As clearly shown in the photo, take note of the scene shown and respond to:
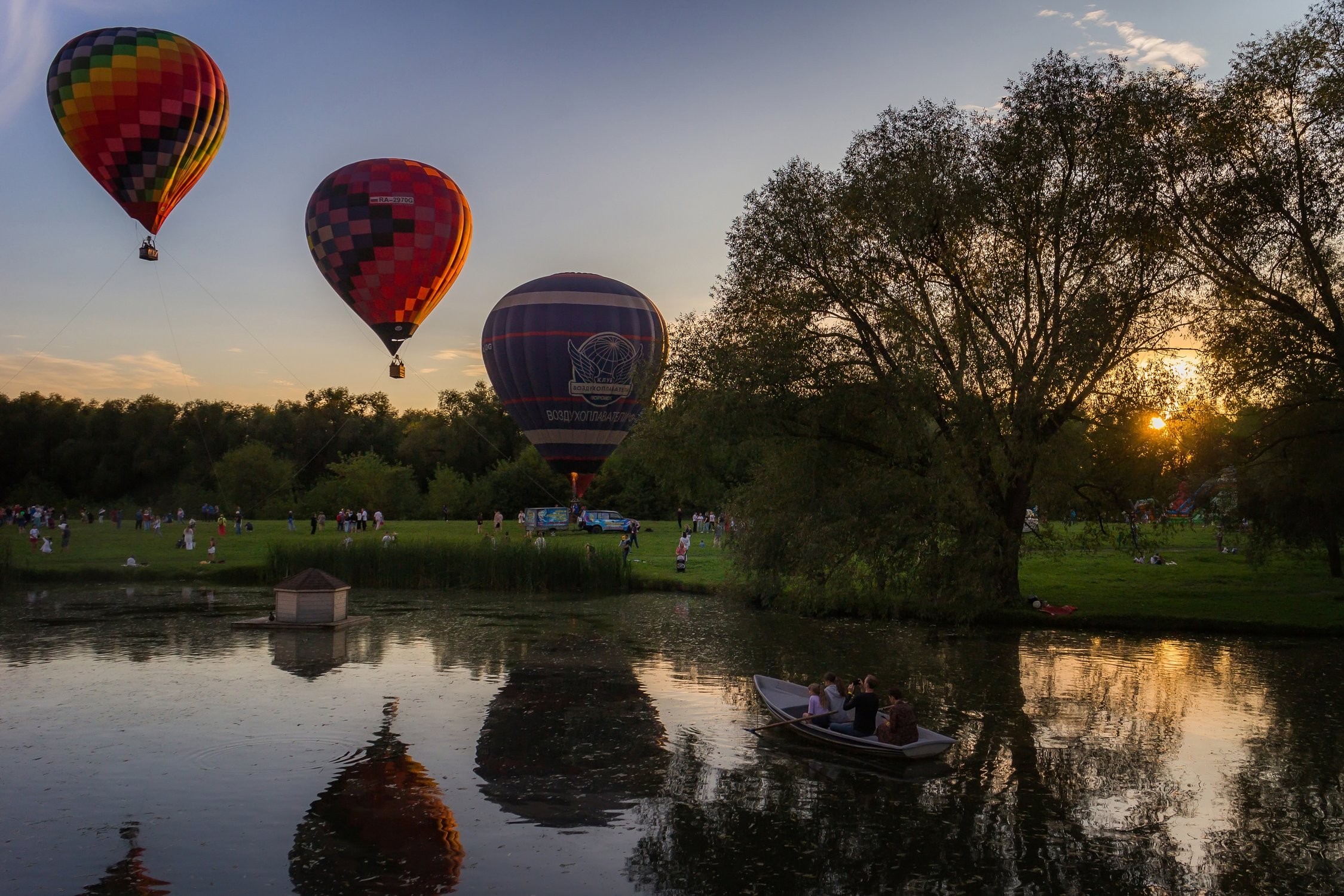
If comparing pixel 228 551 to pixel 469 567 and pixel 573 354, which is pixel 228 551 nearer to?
pixel 469 567

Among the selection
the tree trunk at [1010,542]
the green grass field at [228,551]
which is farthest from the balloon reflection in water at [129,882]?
the green grass field at [228,551]

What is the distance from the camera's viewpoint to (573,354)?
45969 mm

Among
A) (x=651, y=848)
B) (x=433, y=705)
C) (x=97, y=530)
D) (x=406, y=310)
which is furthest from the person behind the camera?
(x=97, y=530)

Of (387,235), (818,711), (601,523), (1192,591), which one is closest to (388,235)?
(387,235)

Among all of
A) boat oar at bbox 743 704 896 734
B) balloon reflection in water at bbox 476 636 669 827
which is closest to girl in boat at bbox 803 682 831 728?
boat oar at bbox 743 704 896 734

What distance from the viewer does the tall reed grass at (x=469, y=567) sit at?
3784cm

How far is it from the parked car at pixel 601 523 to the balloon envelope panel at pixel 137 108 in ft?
99.0

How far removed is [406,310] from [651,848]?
108 ft

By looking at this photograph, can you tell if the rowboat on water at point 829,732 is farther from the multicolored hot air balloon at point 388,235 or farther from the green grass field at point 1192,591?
the multicolored hot air balloon at point 388,235

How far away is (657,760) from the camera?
14.7m

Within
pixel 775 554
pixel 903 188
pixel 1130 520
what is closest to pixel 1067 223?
pixel 903 188

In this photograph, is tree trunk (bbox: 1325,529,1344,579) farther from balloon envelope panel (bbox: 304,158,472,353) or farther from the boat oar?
balloon envelope panel (bbox: 304,158,472,353)

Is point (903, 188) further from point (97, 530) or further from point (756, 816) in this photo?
point (97, 530)

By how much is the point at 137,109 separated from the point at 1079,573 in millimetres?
35965
